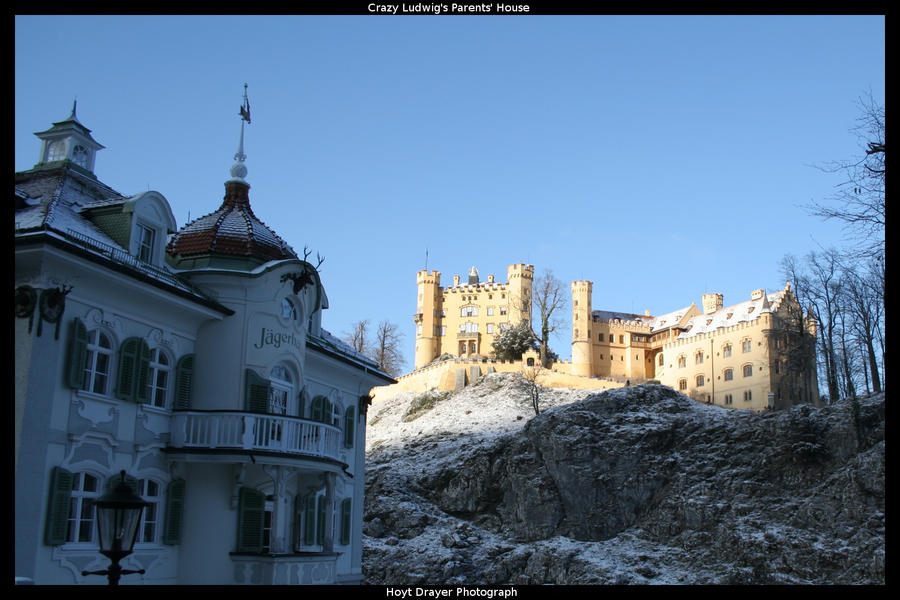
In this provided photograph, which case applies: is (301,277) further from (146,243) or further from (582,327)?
(582,327)

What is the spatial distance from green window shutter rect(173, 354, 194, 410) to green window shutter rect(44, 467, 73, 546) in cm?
395

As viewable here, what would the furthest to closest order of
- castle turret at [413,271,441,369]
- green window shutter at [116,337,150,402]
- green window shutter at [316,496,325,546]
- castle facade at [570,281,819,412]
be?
castle turret at [413,271,441,369], castle facade at [570,281,819,412], green window shutter at [316,496,325,546], green window shutter at [116,337,150,402]

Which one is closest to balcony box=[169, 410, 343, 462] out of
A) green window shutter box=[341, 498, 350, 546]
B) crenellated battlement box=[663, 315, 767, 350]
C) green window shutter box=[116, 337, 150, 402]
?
green window shutter box=[116, 337, 150, 402]

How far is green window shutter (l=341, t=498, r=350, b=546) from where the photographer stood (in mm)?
28562

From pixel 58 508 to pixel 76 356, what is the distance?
3.06m

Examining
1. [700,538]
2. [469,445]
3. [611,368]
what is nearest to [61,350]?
[700,538]

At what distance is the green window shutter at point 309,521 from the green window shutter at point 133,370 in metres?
6.89

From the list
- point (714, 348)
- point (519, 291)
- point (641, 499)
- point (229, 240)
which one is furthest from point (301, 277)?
point (519, 291)

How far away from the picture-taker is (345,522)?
94.2 feet

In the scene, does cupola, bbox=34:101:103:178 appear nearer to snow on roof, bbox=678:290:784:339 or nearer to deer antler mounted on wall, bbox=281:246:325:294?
deer antler mounted on wall, bbox=281:246:325:294

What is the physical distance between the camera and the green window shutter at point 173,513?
825 inches

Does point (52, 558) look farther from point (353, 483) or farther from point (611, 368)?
point (611, 368)

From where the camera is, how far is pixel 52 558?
57.6 feet
